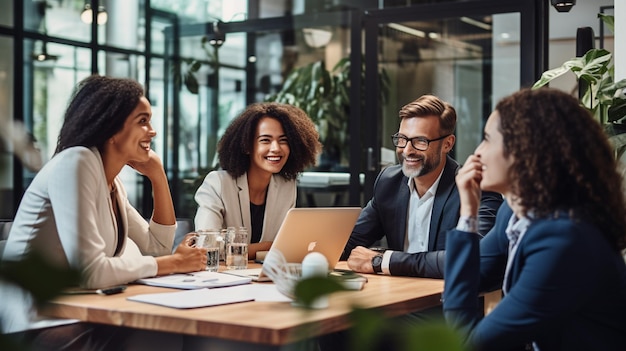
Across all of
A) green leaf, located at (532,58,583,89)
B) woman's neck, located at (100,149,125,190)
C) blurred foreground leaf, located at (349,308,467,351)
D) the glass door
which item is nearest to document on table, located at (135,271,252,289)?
woman's neck, located at (100,149,125,190)

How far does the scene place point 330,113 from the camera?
6914 mm

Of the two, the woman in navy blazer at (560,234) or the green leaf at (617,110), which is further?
the green leaf at (617,110)

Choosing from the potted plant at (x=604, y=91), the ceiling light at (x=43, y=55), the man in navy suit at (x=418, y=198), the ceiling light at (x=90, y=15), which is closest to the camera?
the man in navy suit at (x=418, y=198)

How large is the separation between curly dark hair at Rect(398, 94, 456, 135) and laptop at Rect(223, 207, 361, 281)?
0.63 metres

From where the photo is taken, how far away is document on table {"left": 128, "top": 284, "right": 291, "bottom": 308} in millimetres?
2055

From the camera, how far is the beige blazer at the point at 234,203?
3342 millimetres

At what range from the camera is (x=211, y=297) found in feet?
7.13

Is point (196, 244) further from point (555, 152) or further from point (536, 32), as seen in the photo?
point (536, 32)

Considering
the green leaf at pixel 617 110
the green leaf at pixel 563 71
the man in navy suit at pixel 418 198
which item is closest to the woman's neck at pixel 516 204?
the man in navy suit at pixel 418 198

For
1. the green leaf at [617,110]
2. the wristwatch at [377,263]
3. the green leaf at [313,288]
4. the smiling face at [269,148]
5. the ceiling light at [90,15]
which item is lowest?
the wristwatch at [377,263]

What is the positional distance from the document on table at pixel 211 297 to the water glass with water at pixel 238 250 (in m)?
0.50

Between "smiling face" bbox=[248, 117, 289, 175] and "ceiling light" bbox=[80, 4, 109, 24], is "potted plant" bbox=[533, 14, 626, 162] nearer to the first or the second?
"smiling face" bbox=[248, 117, 289, 175]

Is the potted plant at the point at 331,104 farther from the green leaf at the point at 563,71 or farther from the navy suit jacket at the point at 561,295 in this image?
the navy suit jacket at the point at 561,295

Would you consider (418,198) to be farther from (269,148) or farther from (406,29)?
(406,29)
